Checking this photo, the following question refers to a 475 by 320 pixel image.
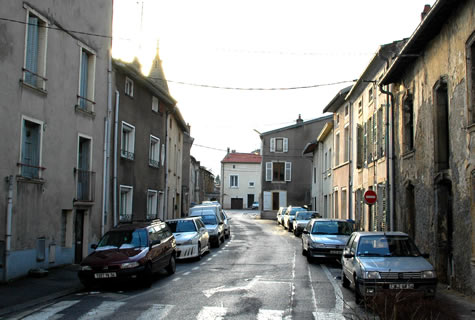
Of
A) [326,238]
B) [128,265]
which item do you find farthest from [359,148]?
[128,265]

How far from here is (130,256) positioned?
12195 mm

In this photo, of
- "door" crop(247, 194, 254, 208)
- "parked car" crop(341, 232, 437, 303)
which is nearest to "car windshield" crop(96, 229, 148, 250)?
"parked car" crop(341, 232, 437, 303)

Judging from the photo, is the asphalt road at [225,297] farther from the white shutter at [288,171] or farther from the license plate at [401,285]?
the white shutter at [288,171]

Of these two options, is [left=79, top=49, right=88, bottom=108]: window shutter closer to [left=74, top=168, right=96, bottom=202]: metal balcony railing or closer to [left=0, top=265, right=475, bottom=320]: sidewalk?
[left=74, top=168, right=96, bottom=202]: metal balcony railing

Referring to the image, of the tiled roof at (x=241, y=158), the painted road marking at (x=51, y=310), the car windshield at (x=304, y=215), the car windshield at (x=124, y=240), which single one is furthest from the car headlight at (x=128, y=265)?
the tiled roof at (x=241, y=158)

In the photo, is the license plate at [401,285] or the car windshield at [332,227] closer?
the license plate at [401,285]

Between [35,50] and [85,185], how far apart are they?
5114 mm

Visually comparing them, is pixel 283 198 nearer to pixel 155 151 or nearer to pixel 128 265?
pixel 155 151

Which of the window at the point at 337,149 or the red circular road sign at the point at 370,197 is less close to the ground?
the window at the point at 337,149

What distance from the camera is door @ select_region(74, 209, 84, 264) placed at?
17078mm

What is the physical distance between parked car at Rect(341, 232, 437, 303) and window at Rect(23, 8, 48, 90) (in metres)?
10.0

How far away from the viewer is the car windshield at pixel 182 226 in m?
19.1

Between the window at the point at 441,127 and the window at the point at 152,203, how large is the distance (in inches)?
604

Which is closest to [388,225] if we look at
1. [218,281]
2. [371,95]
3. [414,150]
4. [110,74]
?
[414,150]
